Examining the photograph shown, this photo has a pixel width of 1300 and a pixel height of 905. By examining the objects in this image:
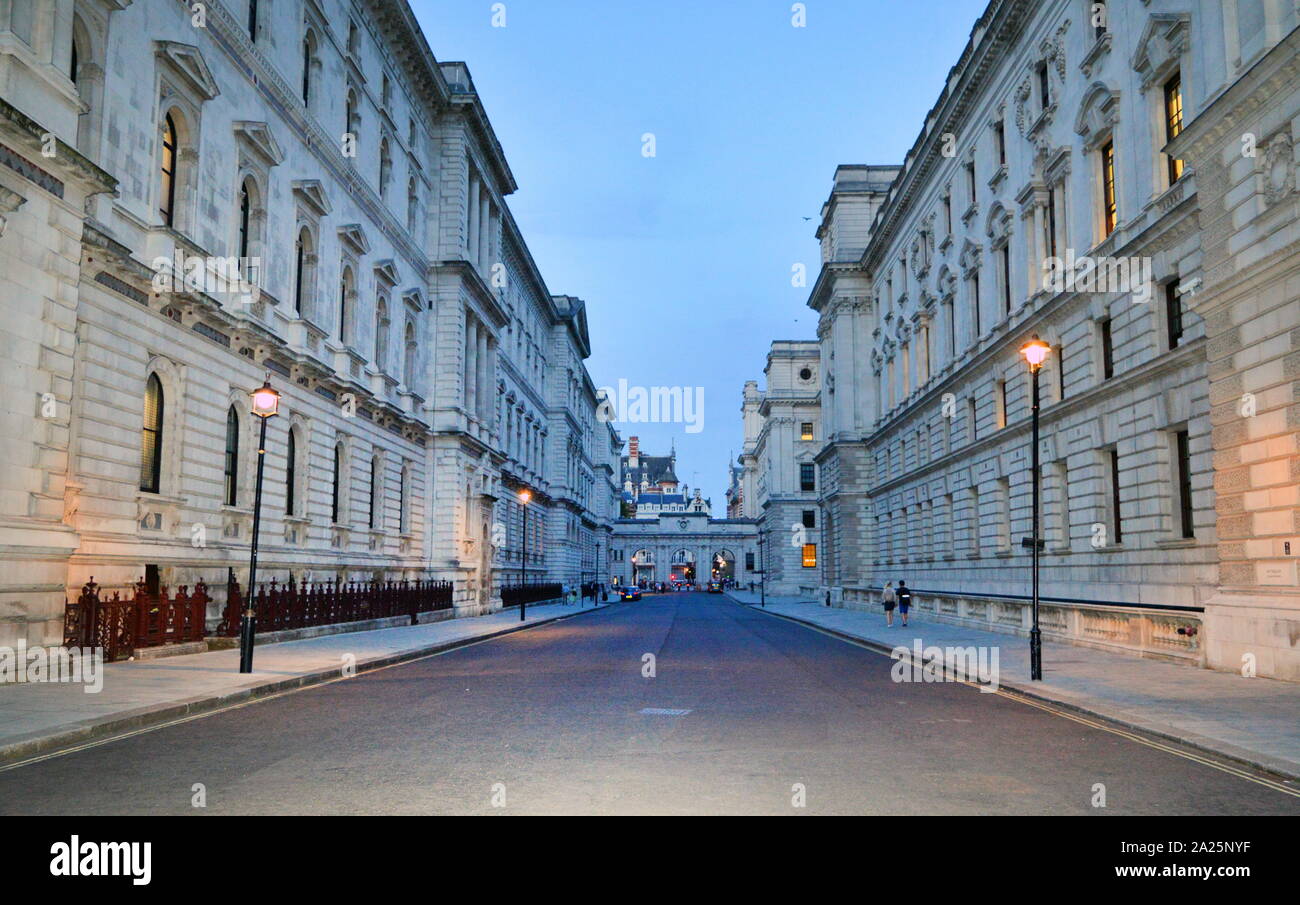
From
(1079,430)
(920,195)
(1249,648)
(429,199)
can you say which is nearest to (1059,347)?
(1079,430)

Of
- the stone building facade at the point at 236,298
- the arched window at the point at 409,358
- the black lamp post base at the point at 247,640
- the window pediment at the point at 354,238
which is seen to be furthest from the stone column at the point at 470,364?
the black lamp post base at the point at 247,640

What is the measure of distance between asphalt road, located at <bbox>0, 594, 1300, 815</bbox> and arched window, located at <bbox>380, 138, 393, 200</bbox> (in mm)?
25945

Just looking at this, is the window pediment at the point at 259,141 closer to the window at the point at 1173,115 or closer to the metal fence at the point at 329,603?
the metal fence at the point at 329,603

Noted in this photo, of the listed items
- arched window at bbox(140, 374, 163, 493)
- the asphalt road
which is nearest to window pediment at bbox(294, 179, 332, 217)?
arched window at bbox(140, 374, 163, 493)

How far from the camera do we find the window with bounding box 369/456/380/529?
117 ft

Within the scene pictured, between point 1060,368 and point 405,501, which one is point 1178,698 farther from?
point 405,501

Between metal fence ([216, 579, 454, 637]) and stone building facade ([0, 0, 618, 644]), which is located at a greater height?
stone building facade ([0, 0, 618, 644])

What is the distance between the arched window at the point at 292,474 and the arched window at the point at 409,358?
10931 mm

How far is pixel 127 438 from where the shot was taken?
19.3 metres

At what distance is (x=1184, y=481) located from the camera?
21.6 m

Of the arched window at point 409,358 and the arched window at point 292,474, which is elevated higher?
the arched window at point 409,358

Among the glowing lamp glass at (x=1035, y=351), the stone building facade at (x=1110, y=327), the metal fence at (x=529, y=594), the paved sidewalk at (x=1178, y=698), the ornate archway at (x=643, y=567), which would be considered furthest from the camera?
the ornate archway at (x=643, y=567)

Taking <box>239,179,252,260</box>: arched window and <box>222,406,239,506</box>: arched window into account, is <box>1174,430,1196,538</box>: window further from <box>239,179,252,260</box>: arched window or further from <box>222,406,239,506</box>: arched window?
<box>239,179,252,260</box>: arched window

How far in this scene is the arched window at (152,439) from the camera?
20.4m
